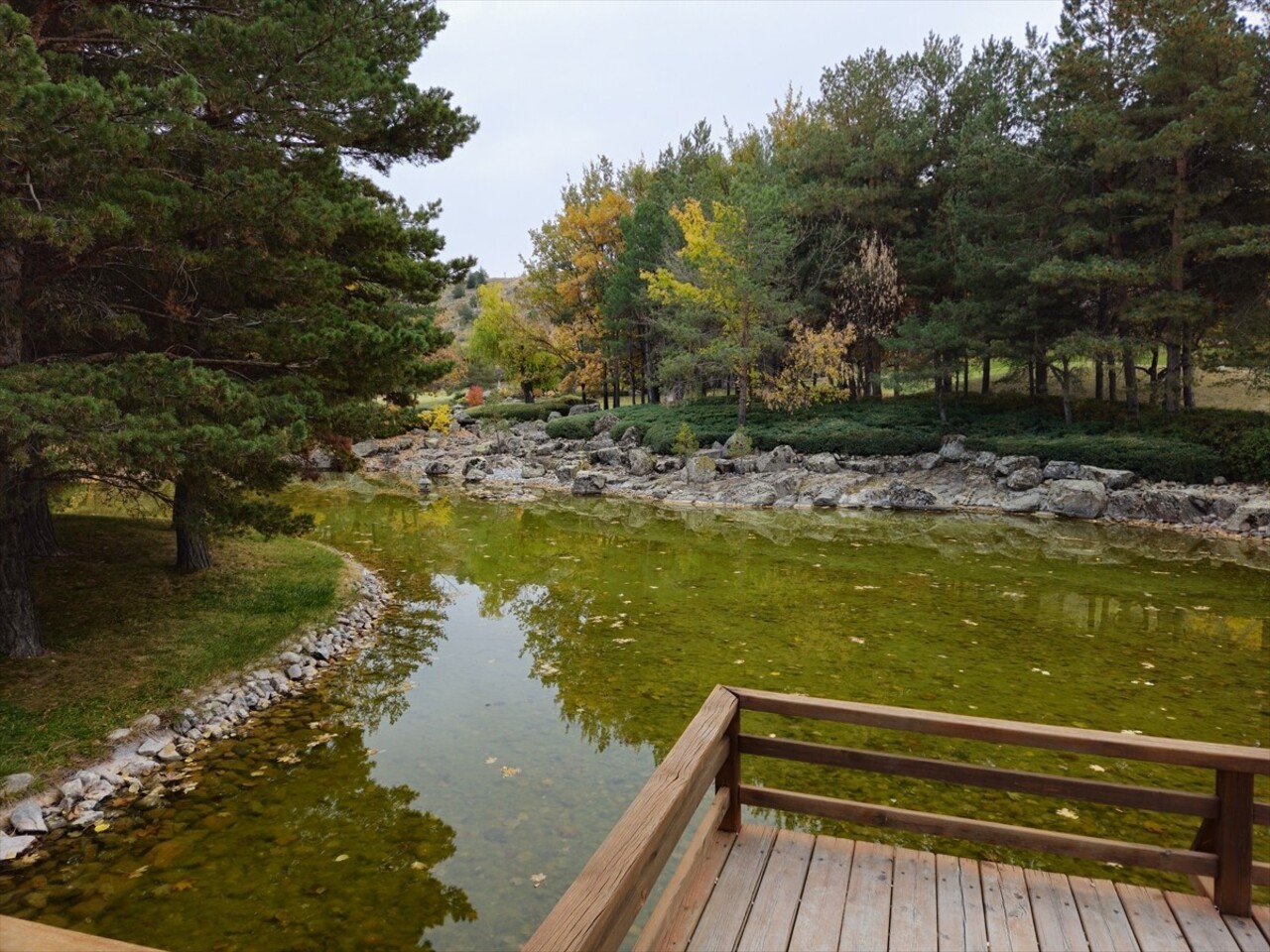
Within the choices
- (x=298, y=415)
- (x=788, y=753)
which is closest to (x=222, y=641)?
(x=298, y=415)

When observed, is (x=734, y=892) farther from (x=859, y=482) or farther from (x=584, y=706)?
(x=859, y=482)

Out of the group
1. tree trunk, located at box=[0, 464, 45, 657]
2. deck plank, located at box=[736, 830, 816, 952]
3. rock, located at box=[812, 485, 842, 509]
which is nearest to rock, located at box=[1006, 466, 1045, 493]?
rock, located at box=[812, 485, 842, 509]

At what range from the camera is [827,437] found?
77.5 ft

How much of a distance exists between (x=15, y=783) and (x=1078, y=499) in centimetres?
2050

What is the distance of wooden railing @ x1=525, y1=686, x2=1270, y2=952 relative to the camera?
8.84ft

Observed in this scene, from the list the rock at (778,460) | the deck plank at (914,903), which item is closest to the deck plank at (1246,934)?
the deck plank at (914,903)

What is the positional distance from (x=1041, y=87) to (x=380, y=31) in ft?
74.9

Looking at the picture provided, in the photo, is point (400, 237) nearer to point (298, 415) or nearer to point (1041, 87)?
point (298, 415)

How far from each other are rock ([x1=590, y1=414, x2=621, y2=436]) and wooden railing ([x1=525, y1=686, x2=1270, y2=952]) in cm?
2800

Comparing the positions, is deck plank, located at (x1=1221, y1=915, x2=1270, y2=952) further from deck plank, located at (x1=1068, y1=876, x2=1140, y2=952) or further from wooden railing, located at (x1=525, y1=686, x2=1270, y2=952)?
deck plank, located at (x1=1068, y1=876, x2=1140, y2=952)

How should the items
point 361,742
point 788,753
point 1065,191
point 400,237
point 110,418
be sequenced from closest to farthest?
point 788,753, point 110,418, point 361,742, point 400,237, point 1065,191

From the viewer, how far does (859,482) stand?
21562 millimetres

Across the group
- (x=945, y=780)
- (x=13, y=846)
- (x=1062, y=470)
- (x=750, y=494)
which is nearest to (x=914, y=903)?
(x=945, y=780)

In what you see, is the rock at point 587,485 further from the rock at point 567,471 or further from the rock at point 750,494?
the rock at point 750,494
